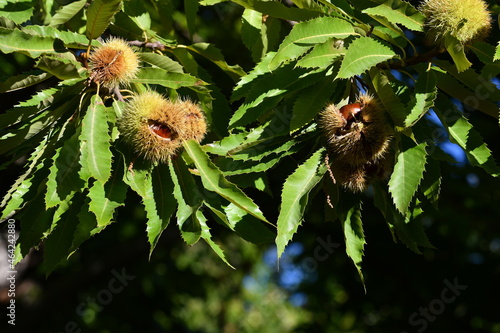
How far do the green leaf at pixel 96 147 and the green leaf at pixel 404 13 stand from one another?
32.6 inches

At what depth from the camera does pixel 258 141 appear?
5.12 feet

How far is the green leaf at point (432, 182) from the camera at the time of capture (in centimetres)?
168

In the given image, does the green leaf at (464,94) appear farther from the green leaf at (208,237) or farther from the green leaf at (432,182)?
the green leaf at (208,237)

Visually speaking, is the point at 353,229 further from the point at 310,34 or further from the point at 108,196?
the point at 108,196

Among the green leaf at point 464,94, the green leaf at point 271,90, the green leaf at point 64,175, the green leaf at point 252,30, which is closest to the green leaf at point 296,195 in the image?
the green leaf at point 271,90

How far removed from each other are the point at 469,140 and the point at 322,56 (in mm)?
483

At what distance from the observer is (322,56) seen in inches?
57.7

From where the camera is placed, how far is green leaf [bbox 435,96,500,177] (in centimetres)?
152

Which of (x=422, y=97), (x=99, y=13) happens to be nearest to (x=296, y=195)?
(x=422, y=97)

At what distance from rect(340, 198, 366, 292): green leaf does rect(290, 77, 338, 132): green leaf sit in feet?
1.16

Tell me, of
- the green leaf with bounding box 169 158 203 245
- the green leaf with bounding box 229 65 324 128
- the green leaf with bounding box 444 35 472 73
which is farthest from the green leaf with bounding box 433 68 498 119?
the green leaf with bounding box 169 158 203 245

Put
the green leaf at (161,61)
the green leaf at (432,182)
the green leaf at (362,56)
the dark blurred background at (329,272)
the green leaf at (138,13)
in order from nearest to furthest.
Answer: the green leaf at (362,56) → the green leaf at (432,182) → the green leaf at (161,61) → the green leaf at (138,13) → the dark blurred background at (329,272)

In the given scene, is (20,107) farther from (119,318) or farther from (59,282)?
(119,318)

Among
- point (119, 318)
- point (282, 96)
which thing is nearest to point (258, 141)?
point (282, 96)
